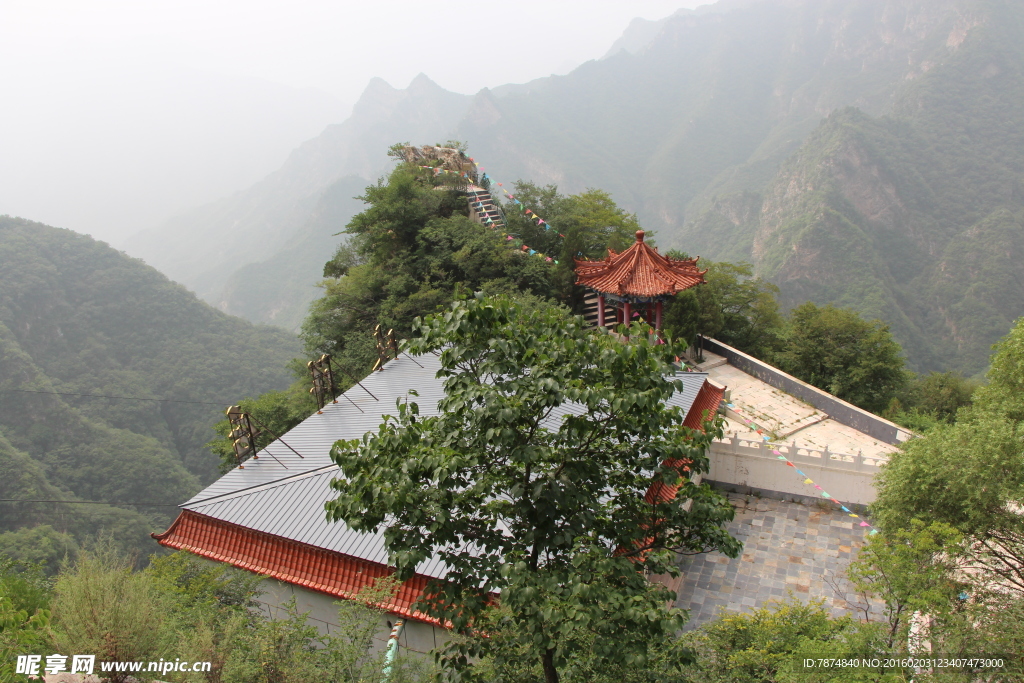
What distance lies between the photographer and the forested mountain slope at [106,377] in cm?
4628

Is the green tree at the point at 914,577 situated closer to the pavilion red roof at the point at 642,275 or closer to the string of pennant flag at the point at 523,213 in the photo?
the pavilion red roof at the point at 642,275

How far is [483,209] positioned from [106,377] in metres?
51.0

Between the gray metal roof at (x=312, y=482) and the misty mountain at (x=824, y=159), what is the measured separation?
203 ft

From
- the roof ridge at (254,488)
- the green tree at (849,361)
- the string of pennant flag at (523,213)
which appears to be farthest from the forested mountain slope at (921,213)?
the roof ridge at (254,488)

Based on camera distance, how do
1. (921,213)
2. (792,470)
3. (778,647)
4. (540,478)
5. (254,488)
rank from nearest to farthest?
(540,478) → (778,647) → (254,488) → (792,470) → (921,213)

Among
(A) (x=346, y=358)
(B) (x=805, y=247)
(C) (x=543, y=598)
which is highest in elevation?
(B) (x=805, y=247)

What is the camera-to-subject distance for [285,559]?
10508mm

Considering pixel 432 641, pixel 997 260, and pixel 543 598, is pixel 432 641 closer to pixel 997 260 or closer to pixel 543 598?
pixel 543 598

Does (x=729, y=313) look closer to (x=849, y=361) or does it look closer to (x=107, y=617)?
(x=849, y=361)

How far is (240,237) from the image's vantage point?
193 meters

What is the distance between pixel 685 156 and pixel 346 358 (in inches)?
5784

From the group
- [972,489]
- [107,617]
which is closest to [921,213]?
[972,489]

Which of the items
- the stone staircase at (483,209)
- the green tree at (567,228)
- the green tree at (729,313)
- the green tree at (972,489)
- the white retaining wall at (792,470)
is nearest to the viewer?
the green tree at (972,489)

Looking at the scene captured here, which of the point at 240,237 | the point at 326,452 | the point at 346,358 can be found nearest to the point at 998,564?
the point at 326,452
